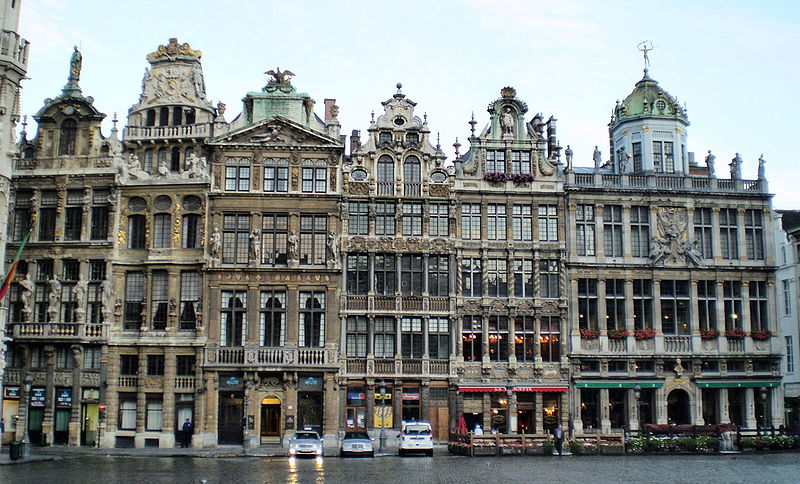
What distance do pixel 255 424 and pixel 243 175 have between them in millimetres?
14570

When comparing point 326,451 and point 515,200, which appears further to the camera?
point 515,200

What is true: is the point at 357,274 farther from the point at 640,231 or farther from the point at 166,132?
the point at 640,231

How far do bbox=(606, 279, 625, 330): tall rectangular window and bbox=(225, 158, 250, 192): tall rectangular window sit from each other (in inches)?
892

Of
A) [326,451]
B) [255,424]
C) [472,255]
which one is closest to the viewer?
[326,451]

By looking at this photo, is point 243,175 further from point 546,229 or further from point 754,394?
point 754,394

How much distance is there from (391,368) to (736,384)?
20.9m

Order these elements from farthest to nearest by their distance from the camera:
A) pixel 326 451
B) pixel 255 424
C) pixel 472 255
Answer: pixel 472 255 < pixel 255 424 < pixel 326 451

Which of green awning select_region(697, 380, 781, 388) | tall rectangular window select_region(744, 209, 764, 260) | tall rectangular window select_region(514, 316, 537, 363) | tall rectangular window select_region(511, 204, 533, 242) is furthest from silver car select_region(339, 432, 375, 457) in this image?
tall rectangular window select_region(744, 209, 764, 260)

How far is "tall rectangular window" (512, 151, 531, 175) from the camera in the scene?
2211 inches

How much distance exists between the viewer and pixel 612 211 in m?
56.2

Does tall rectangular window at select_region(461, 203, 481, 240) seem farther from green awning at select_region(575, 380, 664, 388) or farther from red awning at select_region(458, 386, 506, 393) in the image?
green awning at select_region(575, 380, 664, 388)

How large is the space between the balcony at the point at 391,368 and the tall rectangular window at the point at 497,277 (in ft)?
17.4

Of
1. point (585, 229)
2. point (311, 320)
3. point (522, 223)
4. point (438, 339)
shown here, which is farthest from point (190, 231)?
point (585, 229)

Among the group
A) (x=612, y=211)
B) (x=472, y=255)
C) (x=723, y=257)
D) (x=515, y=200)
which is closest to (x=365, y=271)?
(x=472, y=255)
